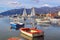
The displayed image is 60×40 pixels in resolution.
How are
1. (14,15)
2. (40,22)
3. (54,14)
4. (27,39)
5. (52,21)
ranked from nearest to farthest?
(27,39)
(40,22)
(52,21)
(54,14)
(14,15)

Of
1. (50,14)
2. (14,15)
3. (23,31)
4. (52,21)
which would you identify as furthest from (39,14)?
(23,31)

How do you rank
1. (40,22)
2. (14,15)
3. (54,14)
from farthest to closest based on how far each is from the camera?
(14,15) → (54,14) → (40,22)

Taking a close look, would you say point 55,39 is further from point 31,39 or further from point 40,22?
point 40,22

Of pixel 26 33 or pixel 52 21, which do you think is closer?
pixel 26 33

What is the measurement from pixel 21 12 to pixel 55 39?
70.7 feet

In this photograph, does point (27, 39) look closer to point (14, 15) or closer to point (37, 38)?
point (37, 38)

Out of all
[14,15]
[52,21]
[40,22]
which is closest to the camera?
[40,22]

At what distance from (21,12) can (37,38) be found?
21.1 metres

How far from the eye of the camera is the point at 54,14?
29156 mm

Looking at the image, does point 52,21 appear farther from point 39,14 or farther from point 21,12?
point 21,12

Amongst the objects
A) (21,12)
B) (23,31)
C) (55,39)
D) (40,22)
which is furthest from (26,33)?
(21,12)

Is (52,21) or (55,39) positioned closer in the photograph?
(55,39)

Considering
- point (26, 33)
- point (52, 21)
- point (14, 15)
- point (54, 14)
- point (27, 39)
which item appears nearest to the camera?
point (27, 39)

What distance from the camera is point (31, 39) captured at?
10.8 meters
